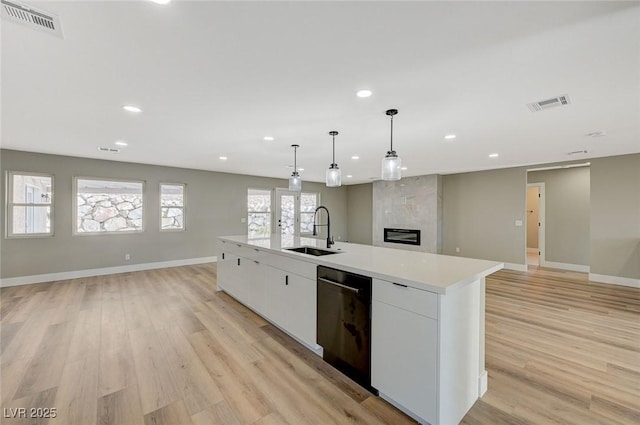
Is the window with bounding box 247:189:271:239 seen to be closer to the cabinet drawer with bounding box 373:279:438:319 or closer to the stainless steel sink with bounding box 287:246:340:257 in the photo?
the stainless steel sink with bounding box 287:246:340:257

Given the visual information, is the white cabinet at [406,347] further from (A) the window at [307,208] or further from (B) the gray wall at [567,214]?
(A) the window at [307,208]

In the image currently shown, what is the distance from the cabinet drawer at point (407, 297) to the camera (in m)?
1.60

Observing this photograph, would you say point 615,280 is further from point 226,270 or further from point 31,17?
point 31,17

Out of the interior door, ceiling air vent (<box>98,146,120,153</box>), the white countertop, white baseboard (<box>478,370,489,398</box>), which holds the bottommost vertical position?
white baseboard (<box>478,370,489,398</box>)

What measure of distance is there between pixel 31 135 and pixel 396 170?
4.96 meters

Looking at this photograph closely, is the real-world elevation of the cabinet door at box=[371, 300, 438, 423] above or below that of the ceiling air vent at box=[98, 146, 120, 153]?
below

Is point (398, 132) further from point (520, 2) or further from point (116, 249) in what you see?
point (116, 249)

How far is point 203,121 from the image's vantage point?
125 inches

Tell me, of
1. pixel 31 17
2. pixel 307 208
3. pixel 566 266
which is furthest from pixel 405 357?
pixel 307 208

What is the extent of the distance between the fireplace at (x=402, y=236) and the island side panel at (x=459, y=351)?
598 cm

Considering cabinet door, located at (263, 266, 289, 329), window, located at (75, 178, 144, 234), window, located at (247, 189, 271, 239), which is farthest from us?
window, located at (247, 189, 271, 239)

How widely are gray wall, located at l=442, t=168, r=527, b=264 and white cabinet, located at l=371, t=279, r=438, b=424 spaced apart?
584 cm

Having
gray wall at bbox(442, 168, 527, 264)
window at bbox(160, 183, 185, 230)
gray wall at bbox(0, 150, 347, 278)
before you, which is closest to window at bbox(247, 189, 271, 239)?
gray wall at bbox(0, 150, 347, 278)

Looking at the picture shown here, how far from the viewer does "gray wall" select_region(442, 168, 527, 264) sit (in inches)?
243
